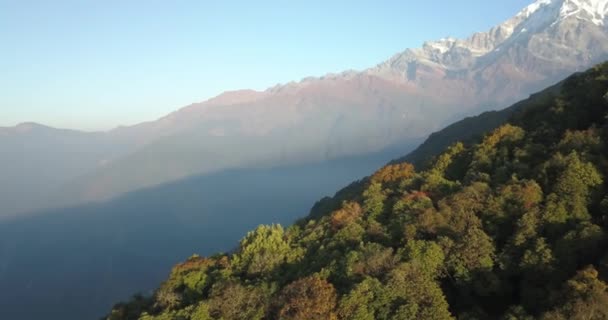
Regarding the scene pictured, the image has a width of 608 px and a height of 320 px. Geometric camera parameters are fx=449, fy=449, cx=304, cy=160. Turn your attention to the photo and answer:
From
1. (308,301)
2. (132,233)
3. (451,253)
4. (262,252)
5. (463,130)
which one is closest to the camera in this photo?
(308,301)

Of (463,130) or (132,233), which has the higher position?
(463,130)

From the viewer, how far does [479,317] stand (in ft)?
50.3

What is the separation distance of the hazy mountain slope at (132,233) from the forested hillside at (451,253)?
61.9 meters

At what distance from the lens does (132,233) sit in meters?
117

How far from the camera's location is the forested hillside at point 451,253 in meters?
15.4

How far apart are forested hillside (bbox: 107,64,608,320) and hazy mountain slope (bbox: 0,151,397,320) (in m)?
61.9

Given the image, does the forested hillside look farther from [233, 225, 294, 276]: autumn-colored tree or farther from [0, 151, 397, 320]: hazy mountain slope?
[0, 151, 397, 320]: hazy mountain slope

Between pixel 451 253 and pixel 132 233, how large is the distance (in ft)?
368

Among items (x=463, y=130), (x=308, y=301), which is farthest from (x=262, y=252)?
(x=463, y=130)

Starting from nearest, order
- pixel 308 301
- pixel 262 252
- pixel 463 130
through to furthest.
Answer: pixel 308 301
pixel 262 252
pixel 463 130

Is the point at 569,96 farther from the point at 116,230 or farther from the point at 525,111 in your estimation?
the point at 116,230

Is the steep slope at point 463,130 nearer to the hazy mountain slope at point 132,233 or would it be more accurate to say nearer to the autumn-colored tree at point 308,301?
the autumn-colored tree at point 308,301

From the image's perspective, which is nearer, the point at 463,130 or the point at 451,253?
the point at 451,253

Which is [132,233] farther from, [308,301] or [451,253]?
[451,253]
